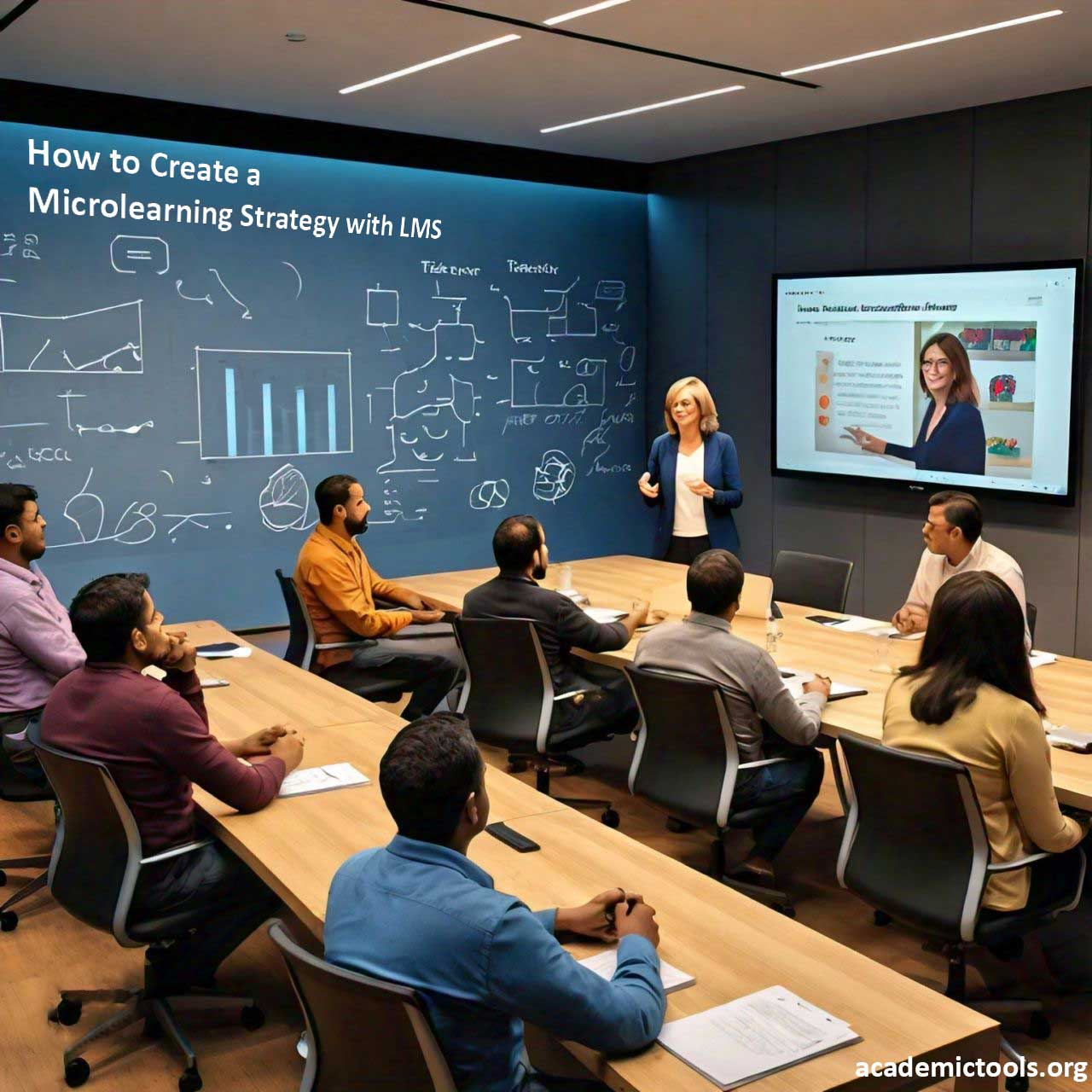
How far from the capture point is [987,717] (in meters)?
2.92

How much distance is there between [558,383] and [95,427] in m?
3.34

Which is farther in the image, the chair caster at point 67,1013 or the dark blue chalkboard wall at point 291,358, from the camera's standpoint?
the dark blue chalkboard wall at point 291,358

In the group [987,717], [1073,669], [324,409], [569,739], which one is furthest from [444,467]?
[987,717]

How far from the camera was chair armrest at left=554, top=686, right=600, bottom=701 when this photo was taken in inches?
180

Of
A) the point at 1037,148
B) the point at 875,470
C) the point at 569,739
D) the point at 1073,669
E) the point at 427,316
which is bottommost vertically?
the point at 569,739

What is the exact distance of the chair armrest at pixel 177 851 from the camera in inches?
116

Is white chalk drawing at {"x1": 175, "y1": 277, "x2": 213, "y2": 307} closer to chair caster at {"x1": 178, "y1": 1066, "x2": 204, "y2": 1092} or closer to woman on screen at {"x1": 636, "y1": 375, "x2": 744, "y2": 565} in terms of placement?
woman on screen at {"x1": 636, "y1": 375, "x2": 744, "y2": 565}

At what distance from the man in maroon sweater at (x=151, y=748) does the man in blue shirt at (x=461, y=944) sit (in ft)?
3.36

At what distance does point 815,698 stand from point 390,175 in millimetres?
5590

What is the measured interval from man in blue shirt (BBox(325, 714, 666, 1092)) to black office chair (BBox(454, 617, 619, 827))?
7.95ft

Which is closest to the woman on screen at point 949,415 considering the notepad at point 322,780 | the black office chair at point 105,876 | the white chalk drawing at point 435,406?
the white chalk drawing at point 435,406

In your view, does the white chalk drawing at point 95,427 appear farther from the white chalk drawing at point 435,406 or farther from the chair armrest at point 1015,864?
the chair armrest at point 1015,864

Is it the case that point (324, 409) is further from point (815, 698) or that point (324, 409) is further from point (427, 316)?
point (815, 698)

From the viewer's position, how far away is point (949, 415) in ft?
23.9
